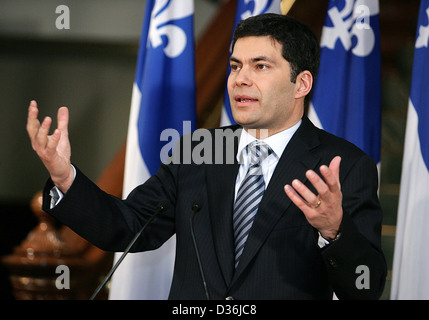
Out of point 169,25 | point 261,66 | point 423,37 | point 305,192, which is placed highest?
point 169,25

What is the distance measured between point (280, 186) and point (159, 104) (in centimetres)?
107

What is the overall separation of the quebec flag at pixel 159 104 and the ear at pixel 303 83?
820 mm

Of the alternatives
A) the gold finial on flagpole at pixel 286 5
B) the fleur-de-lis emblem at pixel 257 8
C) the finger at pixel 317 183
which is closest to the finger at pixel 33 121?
the finger at pixel 317 183

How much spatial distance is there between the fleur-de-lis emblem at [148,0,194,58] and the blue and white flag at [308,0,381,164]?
25.5 inches

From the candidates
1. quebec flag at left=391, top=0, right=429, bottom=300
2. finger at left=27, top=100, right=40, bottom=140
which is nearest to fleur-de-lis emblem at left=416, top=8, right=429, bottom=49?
quebec flag at left=391, top=0, right=429, bottom=300

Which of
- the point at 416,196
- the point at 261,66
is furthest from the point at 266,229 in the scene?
the point at 416,196

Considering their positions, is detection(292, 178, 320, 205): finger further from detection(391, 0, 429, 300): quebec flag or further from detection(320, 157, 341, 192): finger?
detection(391, 0, 429, 300): quebec flag

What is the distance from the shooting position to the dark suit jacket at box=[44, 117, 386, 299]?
1.63 m

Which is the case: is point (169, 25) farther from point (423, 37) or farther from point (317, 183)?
point (317, 183)

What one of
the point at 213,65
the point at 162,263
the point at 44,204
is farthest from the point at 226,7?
the point at 44,204

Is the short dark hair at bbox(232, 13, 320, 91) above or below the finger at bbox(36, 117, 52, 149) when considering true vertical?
above

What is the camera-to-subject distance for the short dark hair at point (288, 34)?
1.88m

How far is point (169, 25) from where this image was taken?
2670 millimetres

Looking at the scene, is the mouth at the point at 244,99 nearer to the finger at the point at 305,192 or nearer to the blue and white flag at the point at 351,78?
the finger at the point at 305,192
